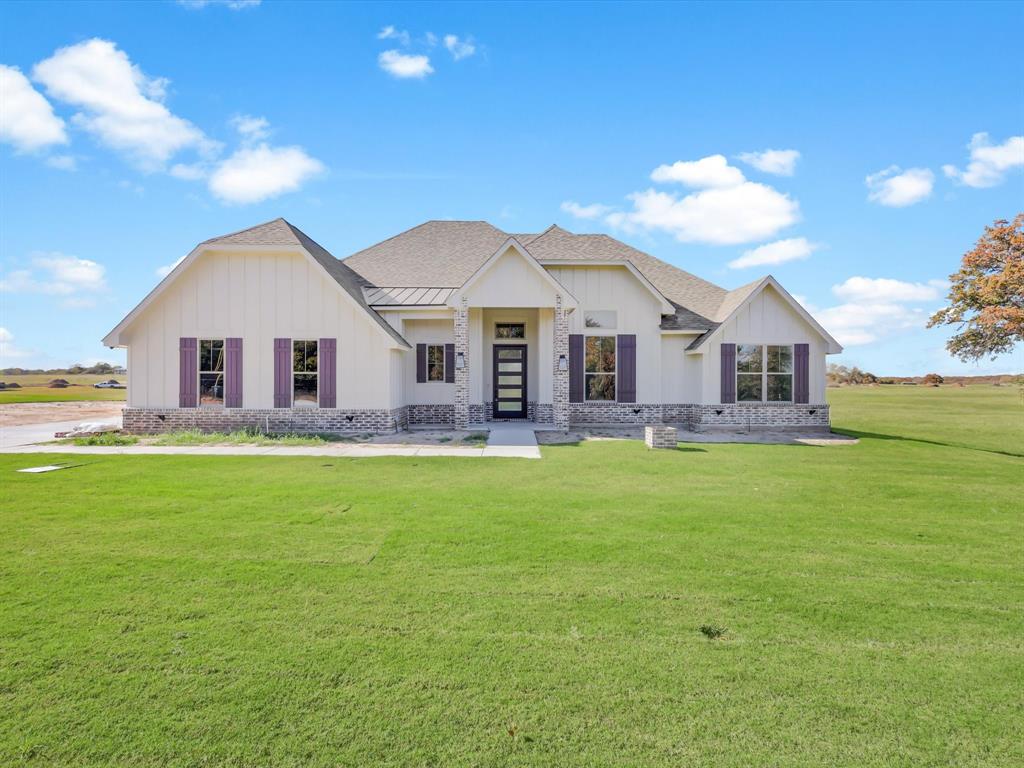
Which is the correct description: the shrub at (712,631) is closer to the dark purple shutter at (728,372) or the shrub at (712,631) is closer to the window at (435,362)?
the dark purple shutter at (728,372)

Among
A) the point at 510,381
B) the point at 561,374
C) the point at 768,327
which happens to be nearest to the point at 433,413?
the point at 510,381

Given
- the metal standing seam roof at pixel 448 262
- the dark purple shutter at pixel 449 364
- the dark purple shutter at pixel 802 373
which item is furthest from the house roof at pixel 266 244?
the dark purple shutter at pixel 802 373

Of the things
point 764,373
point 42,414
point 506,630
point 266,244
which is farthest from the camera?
point 42,414

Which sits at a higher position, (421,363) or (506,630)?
(421,363)

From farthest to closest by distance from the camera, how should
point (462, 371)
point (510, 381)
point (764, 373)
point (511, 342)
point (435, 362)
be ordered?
point (510, 381), point (511, 342), point (435, 362), point (764, 373), point (462, 371)

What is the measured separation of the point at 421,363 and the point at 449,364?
96 centimetres

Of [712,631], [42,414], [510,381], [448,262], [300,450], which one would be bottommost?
→ [712,631]

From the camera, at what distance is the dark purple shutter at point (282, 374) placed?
15914mm

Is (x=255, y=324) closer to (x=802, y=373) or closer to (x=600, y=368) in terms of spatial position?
(x=600, y=368)

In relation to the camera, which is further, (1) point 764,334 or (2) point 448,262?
Answer: (2) point 448,262

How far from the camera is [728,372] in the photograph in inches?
703

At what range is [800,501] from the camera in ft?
25.8

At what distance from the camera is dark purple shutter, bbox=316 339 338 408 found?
15.9 metres

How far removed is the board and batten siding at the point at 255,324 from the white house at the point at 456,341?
42mm
